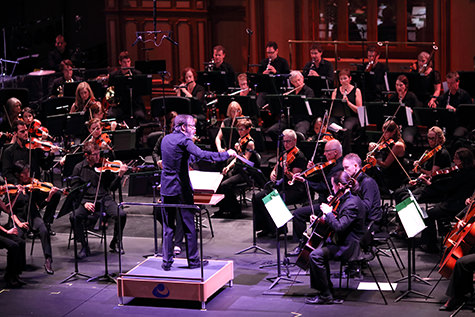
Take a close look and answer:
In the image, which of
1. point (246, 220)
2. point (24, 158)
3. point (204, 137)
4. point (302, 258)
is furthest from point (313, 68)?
point (302, 258)

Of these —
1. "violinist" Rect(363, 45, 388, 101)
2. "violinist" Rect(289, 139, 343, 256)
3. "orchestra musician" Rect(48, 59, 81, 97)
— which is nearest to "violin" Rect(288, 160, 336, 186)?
"violinist" Rect(289, 139, 343, 256)

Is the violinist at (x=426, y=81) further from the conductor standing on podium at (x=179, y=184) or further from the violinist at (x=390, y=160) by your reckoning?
the conductor standing on podium at (x=179, y=184)

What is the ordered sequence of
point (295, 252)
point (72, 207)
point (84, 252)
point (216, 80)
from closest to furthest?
point (72, 207) → point (295, 252) → point (84, 252) → point (216, 80)

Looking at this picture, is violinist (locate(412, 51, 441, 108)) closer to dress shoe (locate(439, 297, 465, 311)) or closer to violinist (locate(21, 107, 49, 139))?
dress shoe (locate(439, 297, 465, 311))

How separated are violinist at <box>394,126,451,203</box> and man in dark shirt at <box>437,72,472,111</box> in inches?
75.2

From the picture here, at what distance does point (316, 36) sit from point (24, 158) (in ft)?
20.9

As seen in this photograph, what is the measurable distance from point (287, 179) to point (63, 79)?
5.76m

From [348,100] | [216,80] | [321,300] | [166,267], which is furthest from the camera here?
[216,80]

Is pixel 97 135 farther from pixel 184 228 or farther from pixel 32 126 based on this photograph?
pixel 184 228

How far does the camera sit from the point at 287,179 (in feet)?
30.5

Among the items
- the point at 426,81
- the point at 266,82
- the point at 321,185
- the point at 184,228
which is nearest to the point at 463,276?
the point at 321,185

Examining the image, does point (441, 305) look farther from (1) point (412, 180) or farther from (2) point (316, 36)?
(2) point (316, 36)

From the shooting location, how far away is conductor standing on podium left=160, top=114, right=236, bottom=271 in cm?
766

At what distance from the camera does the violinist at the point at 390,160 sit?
369 inches
